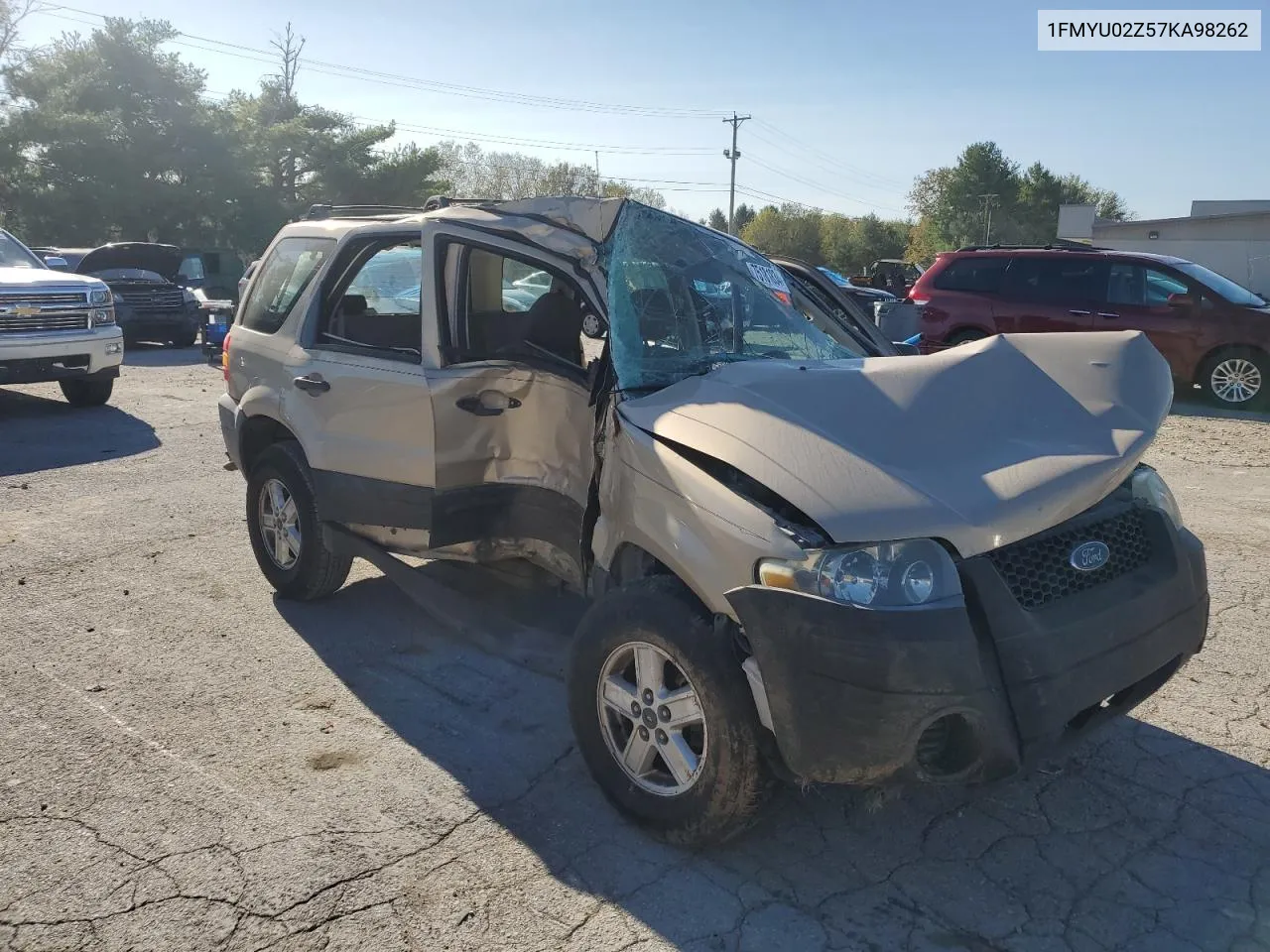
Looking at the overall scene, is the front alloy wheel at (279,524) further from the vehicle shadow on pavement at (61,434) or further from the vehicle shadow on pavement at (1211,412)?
the vehicle shadow on pavement at (1211,412)

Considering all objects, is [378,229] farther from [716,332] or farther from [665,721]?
[665,721]

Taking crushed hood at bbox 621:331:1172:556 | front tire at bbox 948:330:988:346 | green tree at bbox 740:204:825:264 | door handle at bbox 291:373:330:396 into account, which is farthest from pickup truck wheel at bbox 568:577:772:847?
green tree at bbox 740:204:825:264

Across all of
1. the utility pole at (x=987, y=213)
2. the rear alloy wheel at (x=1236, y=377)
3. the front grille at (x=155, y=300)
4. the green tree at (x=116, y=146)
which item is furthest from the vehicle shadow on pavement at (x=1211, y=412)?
the utility pole at (x=987, y=213)

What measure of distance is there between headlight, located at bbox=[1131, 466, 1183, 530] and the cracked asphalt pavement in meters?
0.98

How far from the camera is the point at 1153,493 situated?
3.30 metres

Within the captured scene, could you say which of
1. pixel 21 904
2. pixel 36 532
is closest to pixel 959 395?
pixel 21 904

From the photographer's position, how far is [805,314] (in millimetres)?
4375

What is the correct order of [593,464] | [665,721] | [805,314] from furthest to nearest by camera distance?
[805,314], [593,464], [665,721]

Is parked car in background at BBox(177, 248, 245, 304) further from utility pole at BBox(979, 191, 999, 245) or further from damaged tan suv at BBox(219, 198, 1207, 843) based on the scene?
utility pole at BBox(979, 191, 999, 245)

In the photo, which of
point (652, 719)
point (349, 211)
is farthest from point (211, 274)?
point (652, 719)

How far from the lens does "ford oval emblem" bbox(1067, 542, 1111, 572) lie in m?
2.91

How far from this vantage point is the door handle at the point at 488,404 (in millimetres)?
4234

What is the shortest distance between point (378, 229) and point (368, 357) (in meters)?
0.65

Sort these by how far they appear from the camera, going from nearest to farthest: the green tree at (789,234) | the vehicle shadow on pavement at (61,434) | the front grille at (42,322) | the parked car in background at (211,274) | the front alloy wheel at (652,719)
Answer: the front alloy wheel at (652,719) → the vehicle shadow on pavement at (61,434) → the front grille at (42,322) → the parked car in background at (211,274) → the green tree at (789,234)
